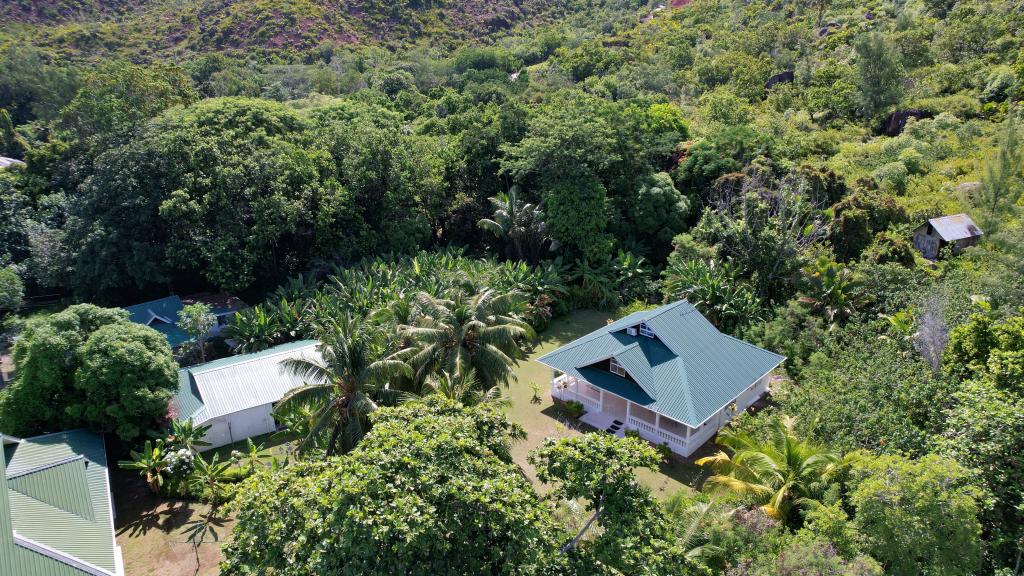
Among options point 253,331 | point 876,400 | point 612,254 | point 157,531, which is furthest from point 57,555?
point 612,254

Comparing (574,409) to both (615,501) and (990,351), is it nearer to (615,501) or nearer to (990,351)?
(615,501)

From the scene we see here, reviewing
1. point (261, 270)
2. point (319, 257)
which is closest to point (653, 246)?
point (319, 257)

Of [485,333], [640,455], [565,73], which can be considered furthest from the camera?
[565,73]

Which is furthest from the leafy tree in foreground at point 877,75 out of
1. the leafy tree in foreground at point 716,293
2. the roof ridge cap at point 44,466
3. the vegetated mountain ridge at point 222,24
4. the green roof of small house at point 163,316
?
the vegetated mountain ridge at point 222,24

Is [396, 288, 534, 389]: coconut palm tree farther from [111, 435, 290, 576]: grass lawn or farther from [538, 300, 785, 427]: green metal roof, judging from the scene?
[111, 435, 290, 576]: grass lawn

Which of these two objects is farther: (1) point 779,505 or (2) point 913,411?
(2) point 913,411

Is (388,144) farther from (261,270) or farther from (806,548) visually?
(806,548)

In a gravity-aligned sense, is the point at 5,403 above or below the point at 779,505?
below

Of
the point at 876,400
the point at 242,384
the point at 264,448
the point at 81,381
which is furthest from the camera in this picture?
the point at 242,384
